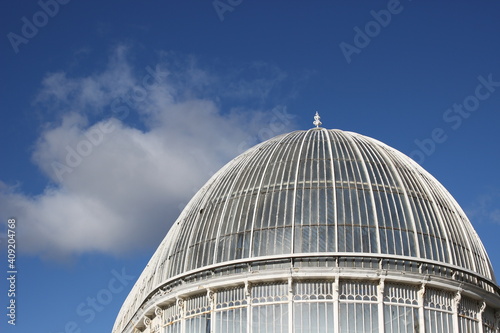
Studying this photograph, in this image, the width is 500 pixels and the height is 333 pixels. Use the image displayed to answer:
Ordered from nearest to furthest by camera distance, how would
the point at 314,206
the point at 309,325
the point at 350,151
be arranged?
1. the point at 309,325
2. the point at 314,206
3. the point at 350,151

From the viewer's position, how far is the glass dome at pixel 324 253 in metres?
37.5

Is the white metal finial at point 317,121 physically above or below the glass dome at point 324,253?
above

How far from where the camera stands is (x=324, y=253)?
3797 centimetres

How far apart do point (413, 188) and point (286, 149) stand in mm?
6768

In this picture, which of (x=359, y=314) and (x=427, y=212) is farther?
(x=427, y=212)

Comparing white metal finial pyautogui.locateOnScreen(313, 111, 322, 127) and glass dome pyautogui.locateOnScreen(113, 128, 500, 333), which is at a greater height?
white metal finial pyautogui.locateOnScreen(313, 111, 322, 127)

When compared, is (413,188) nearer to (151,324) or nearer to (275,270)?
(275,270)

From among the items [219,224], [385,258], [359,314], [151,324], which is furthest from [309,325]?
[151,324]

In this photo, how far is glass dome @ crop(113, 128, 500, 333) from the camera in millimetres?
37500

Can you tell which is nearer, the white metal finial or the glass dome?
the glass dome

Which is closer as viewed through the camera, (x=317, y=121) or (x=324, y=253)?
(x=324, y=253)

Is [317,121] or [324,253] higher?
[317,121]

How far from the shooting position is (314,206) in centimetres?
3981

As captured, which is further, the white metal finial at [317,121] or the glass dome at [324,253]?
the white metal finial at [317,121]
